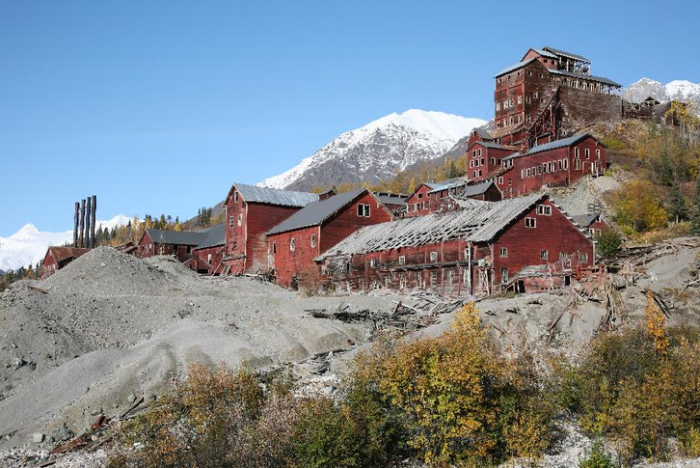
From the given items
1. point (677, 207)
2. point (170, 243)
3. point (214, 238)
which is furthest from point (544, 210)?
point (170, 243)

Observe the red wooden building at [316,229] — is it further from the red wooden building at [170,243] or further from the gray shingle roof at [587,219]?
the red wooden building at [170,243]

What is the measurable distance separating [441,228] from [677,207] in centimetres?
3373

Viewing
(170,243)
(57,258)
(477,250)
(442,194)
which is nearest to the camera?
(477,250)

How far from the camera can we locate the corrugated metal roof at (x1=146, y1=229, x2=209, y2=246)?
88750 millimetres

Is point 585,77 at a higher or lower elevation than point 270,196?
higher

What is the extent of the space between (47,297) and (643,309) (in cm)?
3250

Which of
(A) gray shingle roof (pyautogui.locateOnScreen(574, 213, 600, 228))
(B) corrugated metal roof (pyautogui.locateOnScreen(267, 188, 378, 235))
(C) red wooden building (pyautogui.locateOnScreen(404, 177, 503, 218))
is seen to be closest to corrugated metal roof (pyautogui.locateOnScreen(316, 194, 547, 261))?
(B) corrugated metal roof (pyautogui.locateOnScreen(267, 188, 378, 235))

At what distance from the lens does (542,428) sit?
22.3m

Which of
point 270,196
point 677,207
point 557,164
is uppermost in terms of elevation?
point 557,164

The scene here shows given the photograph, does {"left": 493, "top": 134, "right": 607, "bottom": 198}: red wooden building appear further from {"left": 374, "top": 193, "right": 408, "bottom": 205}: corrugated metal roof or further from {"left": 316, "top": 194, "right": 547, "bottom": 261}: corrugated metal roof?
{"left": 316, "top": 194, "right": 547, "bottom": 261}: corrugated metal roof

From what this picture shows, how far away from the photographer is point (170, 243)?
88.9m

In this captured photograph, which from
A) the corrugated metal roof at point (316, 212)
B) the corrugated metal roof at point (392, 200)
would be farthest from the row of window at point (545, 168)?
the corrugated metal roof at point (316, 212)

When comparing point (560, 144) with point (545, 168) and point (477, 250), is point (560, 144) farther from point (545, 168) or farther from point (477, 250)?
point (477, 250)

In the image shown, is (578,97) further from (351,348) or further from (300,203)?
(351,348)
